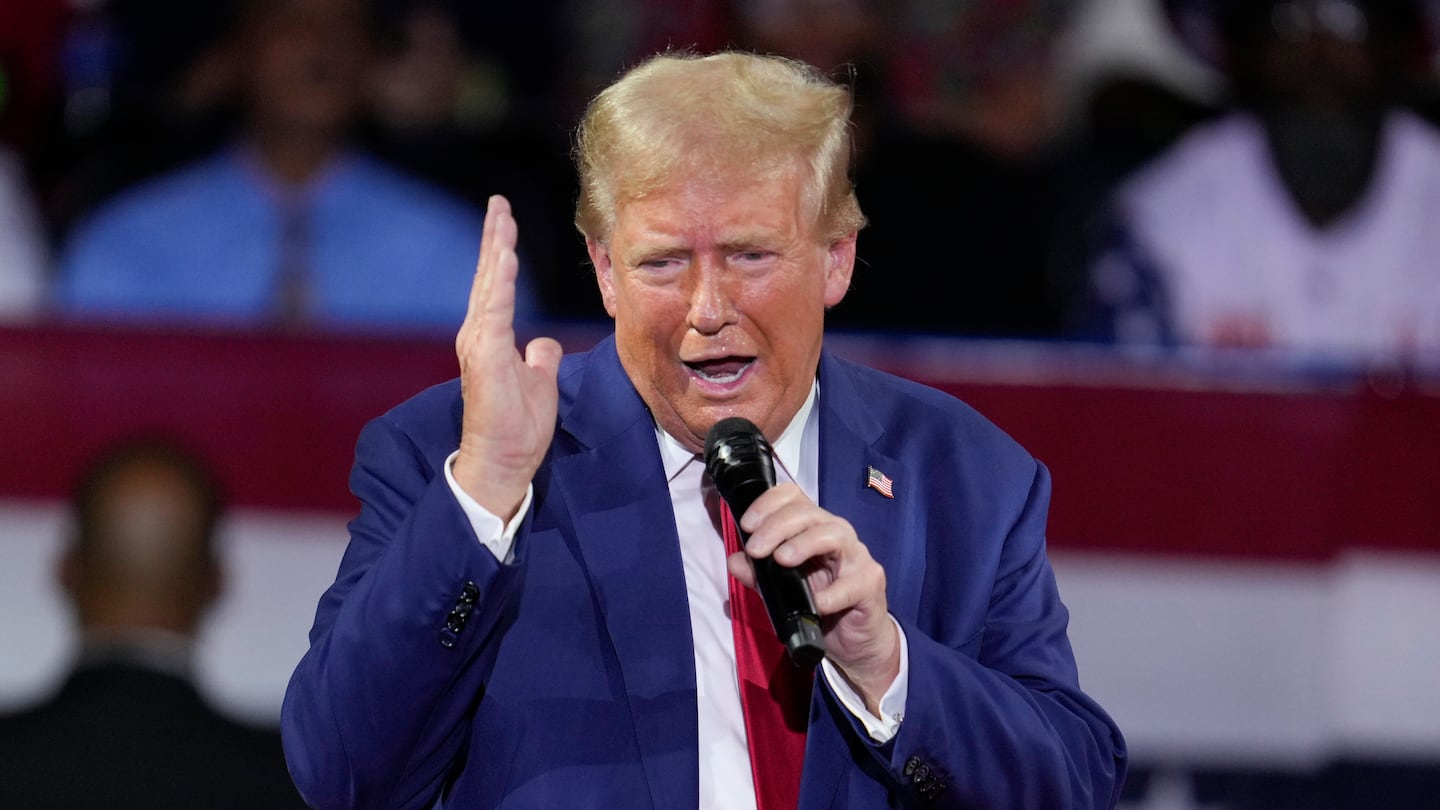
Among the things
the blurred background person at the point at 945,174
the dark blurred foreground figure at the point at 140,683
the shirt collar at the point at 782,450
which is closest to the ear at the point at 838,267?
the shirt collar at the point at 782,450

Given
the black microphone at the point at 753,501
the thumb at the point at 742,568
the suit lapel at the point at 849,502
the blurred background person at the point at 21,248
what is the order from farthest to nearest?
the blurred background person at the point at 21,248 → the suit lapel at the point at 849,502 → the thumb at the point at 742,568 → the black microphone at the point at 753,501

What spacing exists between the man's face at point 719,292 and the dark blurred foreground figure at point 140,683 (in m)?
1.55

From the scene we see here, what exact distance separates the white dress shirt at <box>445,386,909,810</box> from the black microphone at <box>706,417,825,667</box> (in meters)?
0.06

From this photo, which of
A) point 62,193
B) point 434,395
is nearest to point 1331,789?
point 434,395

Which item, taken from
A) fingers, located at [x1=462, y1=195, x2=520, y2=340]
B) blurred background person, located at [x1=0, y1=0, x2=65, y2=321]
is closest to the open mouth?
fingers, located at [x1=462, y1=195, x2=520, y2=340]

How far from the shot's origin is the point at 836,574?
136 cm

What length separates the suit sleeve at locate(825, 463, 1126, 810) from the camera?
4.77 ft

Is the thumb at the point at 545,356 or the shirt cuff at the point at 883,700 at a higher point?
the thumb at the point at 545,356

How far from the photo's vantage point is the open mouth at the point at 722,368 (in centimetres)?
157

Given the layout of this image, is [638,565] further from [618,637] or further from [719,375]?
[719,375]

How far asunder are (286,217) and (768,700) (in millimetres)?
2524

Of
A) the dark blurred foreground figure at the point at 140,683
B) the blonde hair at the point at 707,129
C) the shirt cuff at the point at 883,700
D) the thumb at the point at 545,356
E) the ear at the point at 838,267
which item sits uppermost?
the blonde hair at the point at 707,129

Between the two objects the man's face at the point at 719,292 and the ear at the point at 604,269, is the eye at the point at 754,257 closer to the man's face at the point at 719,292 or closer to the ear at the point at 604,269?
the man's face at the point at 719,292

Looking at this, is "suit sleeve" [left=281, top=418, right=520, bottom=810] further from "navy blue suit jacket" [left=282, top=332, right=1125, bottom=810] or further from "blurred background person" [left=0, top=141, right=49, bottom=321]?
"blurred background person" [left=0, top=141, right=49, bottom=321]
